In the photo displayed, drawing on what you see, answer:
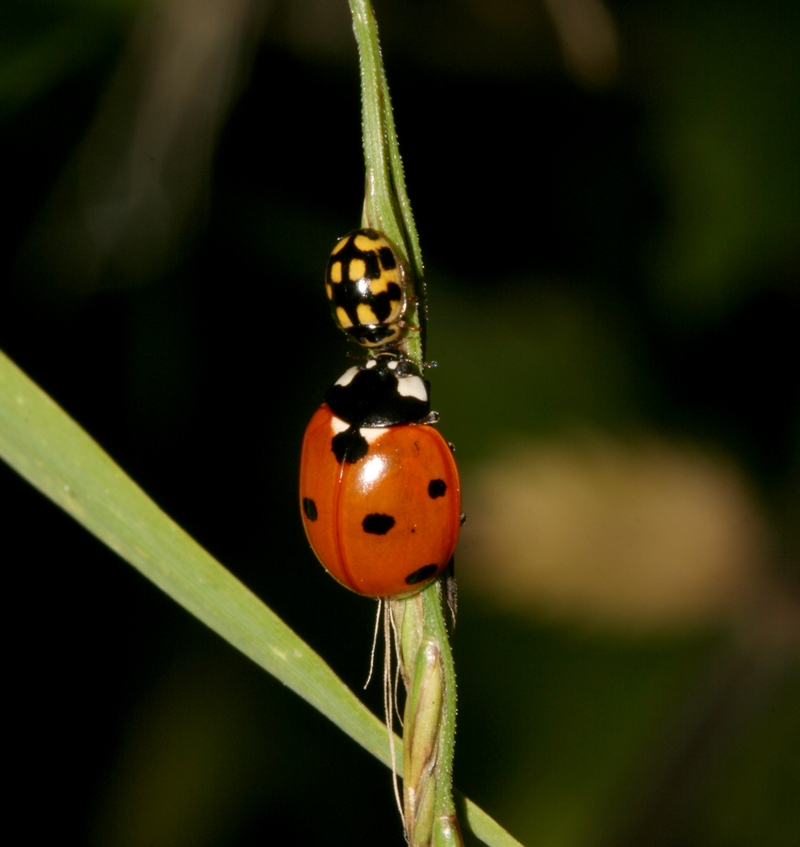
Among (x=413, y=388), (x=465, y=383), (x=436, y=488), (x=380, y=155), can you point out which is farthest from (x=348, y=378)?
(x=465, y=383)

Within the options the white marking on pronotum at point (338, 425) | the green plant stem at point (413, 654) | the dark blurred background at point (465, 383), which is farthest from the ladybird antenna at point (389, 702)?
the dark blurred background at point (465, 383)

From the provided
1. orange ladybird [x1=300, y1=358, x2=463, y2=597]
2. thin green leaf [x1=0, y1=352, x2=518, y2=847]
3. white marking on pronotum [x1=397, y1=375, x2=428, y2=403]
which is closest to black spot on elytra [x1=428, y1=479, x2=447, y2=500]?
orange ladybird [x1=300, y1=358, x2=463, y2=597]

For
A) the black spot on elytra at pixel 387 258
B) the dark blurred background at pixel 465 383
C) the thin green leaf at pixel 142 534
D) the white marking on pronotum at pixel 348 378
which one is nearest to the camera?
the thin green leaf at pixel 142 534

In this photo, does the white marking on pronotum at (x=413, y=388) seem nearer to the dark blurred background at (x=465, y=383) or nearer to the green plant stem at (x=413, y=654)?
the green plant stem at (x=413, y=654)

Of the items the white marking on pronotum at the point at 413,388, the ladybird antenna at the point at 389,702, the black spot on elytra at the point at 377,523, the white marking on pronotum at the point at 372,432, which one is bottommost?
the ladybird antenna at the point at 389,702

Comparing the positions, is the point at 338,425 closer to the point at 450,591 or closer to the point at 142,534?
the point at 450,591
